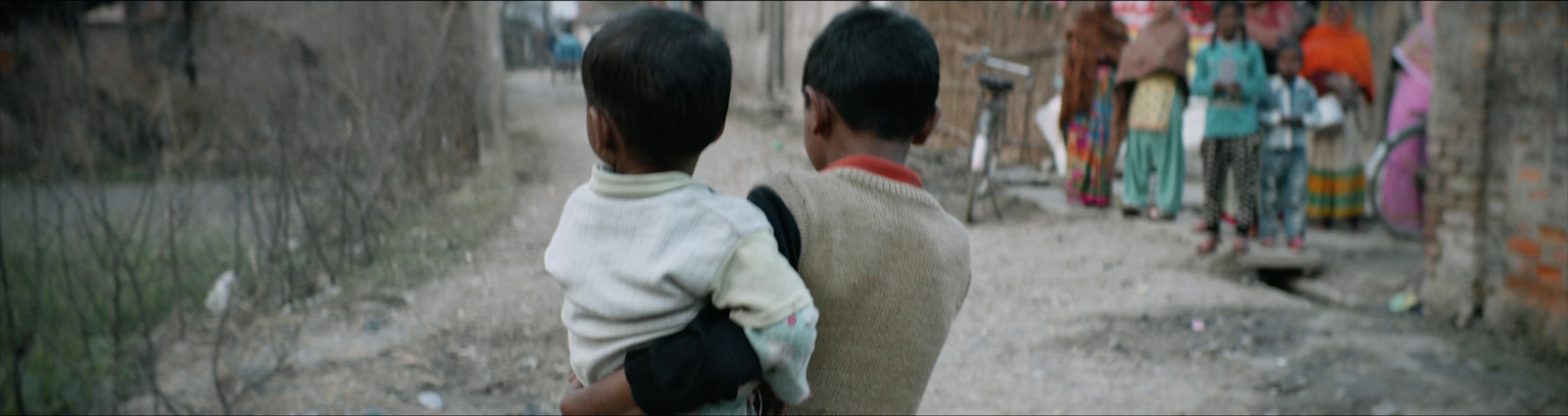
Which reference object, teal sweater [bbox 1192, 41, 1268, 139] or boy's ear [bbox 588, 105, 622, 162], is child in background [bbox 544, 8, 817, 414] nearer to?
boy's ear [bbox 588, 105, 622, 162]

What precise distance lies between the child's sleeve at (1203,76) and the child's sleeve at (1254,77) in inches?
6.6

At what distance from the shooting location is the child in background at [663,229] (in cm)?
112

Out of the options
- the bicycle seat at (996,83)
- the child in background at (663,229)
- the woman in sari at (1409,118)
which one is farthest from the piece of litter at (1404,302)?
the child in background at (663,229)

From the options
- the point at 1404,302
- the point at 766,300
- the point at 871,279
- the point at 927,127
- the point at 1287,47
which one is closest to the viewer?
the point at 766,300

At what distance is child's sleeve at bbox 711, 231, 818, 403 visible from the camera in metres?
1.11

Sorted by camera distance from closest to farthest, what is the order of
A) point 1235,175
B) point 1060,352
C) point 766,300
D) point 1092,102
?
point 766,300
point 1060,352
point 1235,175
point 1092,102

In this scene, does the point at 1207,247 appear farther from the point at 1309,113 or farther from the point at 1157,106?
the point at 1157,106

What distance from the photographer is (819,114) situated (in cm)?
140

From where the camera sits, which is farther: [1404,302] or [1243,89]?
[1243,89]

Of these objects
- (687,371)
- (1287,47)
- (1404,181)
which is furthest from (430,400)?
(1404,181)

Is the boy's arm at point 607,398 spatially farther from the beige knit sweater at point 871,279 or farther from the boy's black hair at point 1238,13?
the boy's black hair at point 1238,13

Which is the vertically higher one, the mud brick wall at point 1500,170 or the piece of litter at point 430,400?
the mud brick wall at point 1500,170

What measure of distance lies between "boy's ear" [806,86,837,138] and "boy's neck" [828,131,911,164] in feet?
0.09

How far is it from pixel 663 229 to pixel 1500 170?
3.89 m
